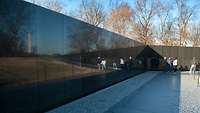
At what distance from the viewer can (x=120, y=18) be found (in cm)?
4984

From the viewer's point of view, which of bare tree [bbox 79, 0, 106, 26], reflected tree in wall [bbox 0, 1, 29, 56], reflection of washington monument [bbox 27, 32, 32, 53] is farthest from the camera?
bare tree [bbox 79, 0, 106, 26]

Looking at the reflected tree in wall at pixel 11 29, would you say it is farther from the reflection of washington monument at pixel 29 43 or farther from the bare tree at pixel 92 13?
the bare tree at pixel 92 13

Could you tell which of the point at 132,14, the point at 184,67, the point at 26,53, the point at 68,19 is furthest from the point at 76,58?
the point at 132,14

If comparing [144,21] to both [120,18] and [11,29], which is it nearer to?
[120,18]

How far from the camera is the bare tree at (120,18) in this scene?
161 ft

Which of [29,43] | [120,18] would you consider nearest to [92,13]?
[120,18]

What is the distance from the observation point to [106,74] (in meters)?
15.4

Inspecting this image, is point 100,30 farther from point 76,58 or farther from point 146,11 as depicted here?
point 146,11

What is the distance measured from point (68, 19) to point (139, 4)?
43311mm

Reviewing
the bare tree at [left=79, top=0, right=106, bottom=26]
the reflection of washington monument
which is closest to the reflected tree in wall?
the reflection of washington monument

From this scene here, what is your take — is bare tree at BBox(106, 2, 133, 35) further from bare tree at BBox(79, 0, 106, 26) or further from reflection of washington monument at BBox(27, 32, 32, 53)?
reflection of washington monument at BBox(27, 32, 32, 53)

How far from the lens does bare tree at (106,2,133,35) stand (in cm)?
4906

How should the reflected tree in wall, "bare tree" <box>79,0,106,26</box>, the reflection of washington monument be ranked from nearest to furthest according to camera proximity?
the reflected tree in wall → the reflection of washington monument → "bare tree" <box>79,0,106,26</box>

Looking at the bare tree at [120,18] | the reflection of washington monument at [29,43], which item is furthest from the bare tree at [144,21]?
the reflection of washington monument at [29,43]
